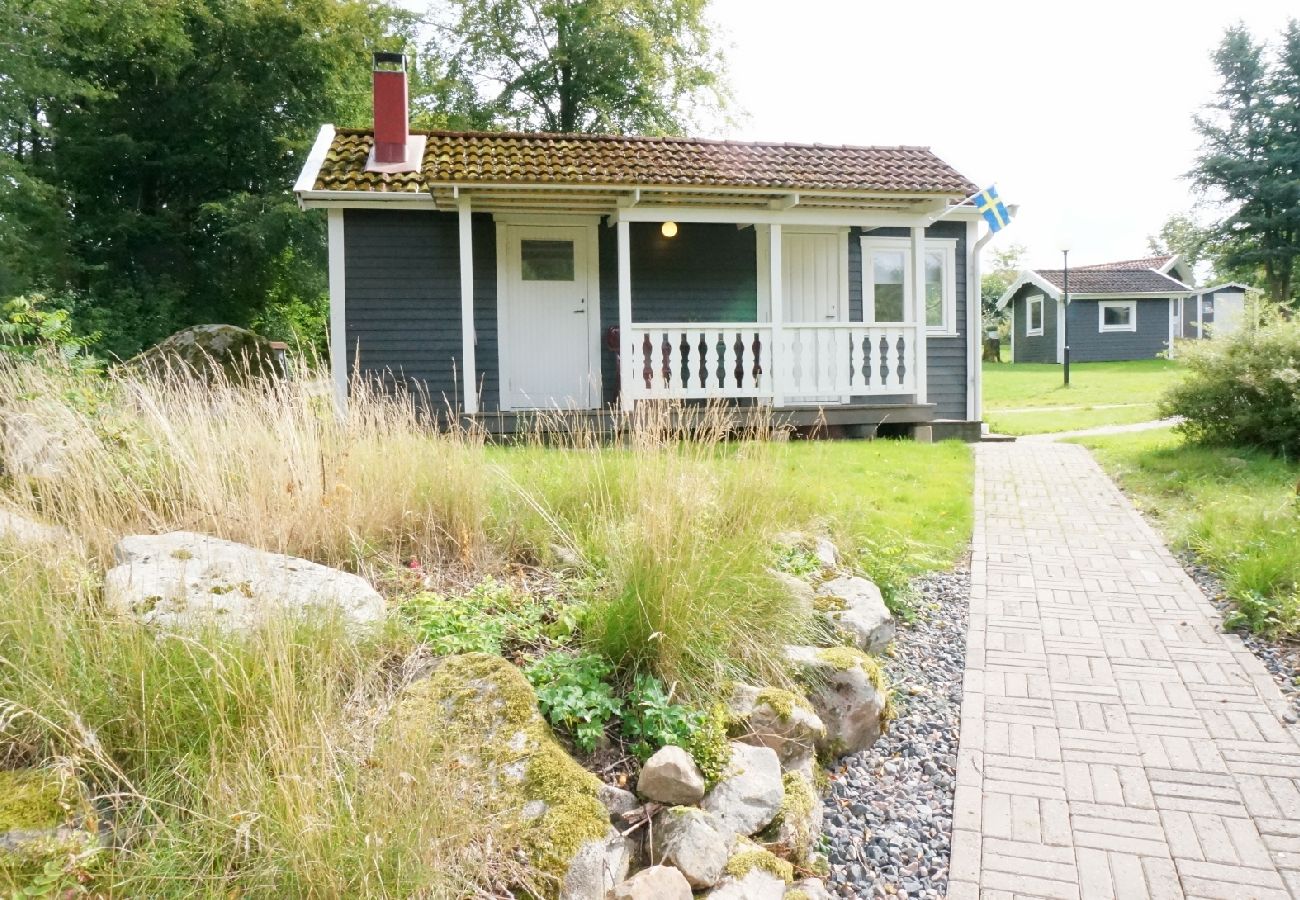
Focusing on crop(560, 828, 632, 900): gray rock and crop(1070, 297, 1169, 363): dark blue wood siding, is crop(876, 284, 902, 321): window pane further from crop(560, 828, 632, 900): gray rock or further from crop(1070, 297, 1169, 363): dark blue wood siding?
crop(1070, 297, 1169, 363): dark blue wood siding

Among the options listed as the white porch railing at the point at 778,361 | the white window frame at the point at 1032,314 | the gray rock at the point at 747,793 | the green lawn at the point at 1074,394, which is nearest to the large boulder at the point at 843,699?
the gray rock at the point at 747,793

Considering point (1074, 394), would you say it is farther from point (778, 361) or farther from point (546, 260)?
point (546, 260)

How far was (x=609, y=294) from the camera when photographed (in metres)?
11.4

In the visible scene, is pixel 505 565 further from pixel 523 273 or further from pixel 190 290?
pixel 190 290

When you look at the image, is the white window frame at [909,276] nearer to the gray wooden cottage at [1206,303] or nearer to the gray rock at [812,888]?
the gray rock at [812,888]

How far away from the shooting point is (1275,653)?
4285 millimetres

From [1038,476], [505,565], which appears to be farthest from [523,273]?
[505,565]

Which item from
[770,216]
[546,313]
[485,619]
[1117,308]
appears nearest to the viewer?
[485,619]

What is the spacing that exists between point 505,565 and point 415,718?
5.34ft

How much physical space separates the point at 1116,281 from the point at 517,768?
33167 mm

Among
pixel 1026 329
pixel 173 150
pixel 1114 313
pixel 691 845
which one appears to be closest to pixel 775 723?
pixel 691 845

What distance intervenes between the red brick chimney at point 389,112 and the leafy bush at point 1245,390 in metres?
9.36

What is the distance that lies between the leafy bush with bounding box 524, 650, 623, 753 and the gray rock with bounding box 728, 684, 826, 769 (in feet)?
1.50

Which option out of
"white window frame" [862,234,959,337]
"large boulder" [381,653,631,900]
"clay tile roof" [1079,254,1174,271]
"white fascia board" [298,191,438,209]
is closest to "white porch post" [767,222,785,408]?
"white window frame" [862,234,959,337]
